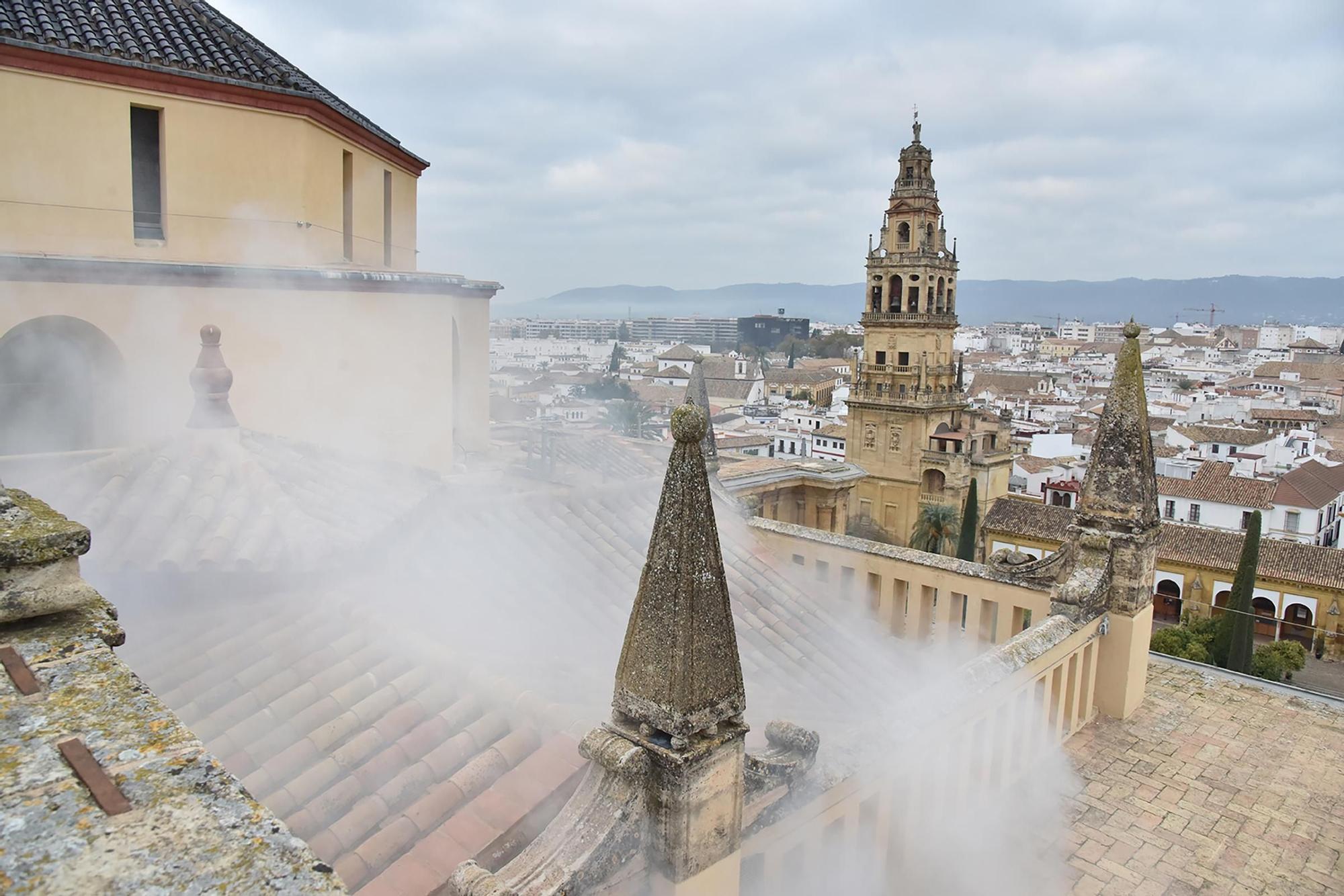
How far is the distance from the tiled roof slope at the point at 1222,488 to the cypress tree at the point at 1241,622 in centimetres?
1712

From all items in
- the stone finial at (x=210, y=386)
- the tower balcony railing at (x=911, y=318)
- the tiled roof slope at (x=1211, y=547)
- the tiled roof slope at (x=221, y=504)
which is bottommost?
the tiled roof slope at (x=1211, y=547)

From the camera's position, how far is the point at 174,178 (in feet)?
27.6

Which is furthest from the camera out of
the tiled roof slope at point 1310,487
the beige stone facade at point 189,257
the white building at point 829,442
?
the white building at point 829,442

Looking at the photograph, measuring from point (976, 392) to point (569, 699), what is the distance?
101 meters

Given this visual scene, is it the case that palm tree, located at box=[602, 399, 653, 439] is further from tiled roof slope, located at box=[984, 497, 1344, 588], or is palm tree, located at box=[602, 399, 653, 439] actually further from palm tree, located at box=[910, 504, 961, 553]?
palm tree, located at box=[910, 504, 961, 553]

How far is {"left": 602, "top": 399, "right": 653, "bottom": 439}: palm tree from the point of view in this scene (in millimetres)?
23983

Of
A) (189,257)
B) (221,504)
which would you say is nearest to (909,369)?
(189,257)

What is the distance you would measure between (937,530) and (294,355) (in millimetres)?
Answer: 44560

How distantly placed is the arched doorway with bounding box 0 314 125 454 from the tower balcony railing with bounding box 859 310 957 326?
53347 millimetres

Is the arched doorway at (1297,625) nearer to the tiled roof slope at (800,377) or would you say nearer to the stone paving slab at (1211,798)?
the stone paving slab at (1211,798)

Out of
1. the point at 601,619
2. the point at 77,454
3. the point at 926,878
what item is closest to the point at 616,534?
the point at 601,619

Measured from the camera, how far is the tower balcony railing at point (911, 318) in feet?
185

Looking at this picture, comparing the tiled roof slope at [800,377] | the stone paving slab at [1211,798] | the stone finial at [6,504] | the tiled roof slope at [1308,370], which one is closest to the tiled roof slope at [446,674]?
the stone finial at [6,504]

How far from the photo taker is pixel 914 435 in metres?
57.2
